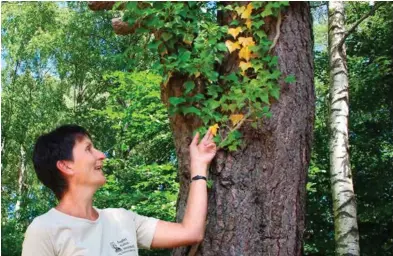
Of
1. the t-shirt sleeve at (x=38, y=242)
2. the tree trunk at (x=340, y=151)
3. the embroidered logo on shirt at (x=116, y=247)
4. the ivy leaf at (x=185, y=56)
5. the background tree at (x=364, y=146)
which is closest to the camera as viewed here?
the t-shirt sleeve at (x=38, y=242)

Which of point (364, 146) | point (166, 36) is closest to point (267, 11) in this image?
point (166, 36)

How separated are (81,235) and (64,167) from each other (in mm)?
261

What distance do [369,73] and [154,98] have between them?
3760 millimetres

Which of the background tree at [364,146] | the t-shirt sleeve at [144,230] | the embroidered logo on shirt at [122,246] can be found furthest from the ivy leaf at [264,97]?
the background tree at [364,146]

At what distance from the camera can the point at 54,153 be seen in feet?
7.58

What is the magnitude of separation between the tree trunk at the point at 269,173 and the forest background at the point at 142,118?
7465 mm

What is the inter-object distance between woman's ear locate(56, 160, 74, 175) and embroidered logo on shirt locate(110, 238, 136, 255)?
0.31 meters

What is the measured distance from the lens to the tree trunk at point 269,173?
2.51 metres

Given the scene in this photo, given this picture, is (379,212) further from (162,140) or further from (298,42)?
(298,42)

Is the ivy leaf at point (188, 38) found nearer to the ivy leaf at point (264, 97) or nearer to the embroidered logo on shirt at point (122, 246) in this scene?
the ivy leaf at point (264, 97)

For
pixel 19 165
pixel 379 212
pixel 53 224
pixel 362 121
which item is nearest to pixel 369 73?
pixel 362 121

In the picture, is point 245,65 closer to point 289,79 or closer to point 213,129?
point 289,79

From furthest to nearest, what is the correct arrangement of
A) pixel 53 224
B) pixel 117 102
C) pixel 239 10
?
1. pixel 117 102
2. pixel 239 10
3. pixel 53 224

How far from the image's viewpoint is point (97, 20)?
16.6m
